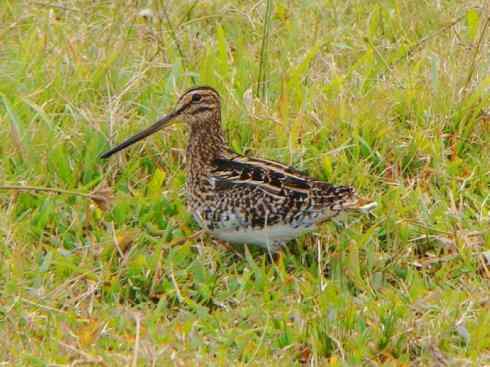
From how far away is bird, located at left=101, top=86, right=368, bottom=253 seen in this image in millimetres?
5812

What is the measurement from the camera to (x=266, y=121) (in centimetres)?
661

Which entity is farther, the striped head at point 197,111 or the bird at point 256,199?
the striped head at point 197,111

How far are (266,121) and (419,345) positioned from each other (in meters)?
1.81

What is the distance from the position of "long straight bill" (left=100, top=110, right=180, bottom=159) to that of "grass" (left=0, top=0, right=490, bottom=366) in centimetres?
18

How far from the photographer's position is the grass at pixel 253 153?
17.2ft

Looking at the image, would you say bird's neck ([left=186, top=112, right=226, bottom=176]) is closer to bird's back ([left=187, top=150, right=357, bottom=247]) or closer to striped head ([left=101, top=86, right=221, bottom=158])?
striped head ([left=101, top=86, right=221, bottom=158])

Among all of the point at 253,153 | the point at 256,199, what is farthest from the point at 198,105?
the point at 256,199

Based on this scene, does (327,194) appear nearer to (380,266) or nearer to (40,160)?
(380,266)

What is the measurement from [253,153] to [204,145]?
42 cm

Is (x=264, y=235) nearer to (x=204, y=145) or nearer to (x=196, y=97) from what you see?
(x=204, y=145)

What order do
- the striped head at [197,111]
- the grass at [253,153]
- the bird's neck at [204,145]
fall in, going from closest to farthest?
the grass at [253,153]
the bird's neck at [204,145]
the striped head at [197,111]

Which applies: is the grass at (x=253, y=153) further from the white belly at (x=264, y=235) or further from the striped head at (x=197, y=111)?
the striped head at (x=197, y=111)

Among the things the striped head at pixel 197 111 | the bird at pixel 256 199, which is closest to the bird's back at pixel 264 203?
the bird at pixel 256 199

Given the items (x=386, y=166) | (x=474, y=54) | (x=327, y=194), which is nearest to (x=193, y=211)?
(x=327, y=194)
